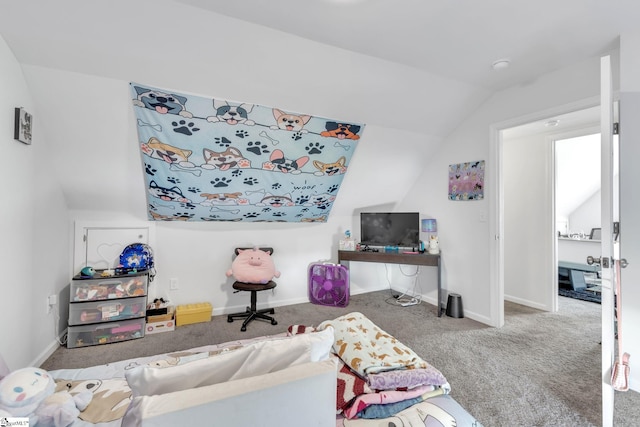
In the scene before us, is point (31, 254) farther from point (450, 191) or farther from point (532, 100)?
point (532, 100)

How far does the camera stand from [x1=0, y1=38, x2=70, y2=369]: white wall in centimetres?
182

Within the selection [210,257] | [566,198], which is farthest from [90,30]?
[566,198]

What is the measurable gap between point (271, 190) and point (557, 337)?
321 centimetres

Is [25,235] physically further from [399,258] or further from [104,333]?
[399,258]

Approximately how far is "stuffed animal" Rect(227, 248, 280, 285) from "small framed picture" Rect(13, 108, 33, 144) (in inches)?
76.5

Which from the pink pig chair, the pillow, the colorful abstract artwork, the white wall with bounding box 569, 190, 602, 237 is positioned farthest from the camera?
the white wall with bounding box 569, 190, 602, 237

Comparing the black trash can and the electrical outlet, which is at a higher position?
the electrical outlet

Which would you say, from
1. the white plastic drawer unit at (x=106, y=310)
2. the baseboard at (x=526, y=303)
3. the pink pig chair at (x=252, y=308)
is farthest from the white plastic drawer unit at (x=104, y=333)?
the baseboard at (x=526, y=303)

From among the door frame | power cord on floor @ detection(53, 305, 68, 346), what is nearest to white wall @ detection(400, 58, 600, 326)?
the door frame

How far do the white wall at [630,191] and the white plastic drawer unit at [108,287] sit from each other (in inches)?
156

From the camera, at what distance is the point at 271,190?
321cm

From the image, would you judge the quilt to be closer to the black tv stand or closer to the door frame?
the black tv stand

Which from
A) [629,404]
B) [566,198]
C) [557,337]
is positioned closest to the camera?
[629,404]

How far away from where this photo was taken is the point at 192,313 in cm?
310
